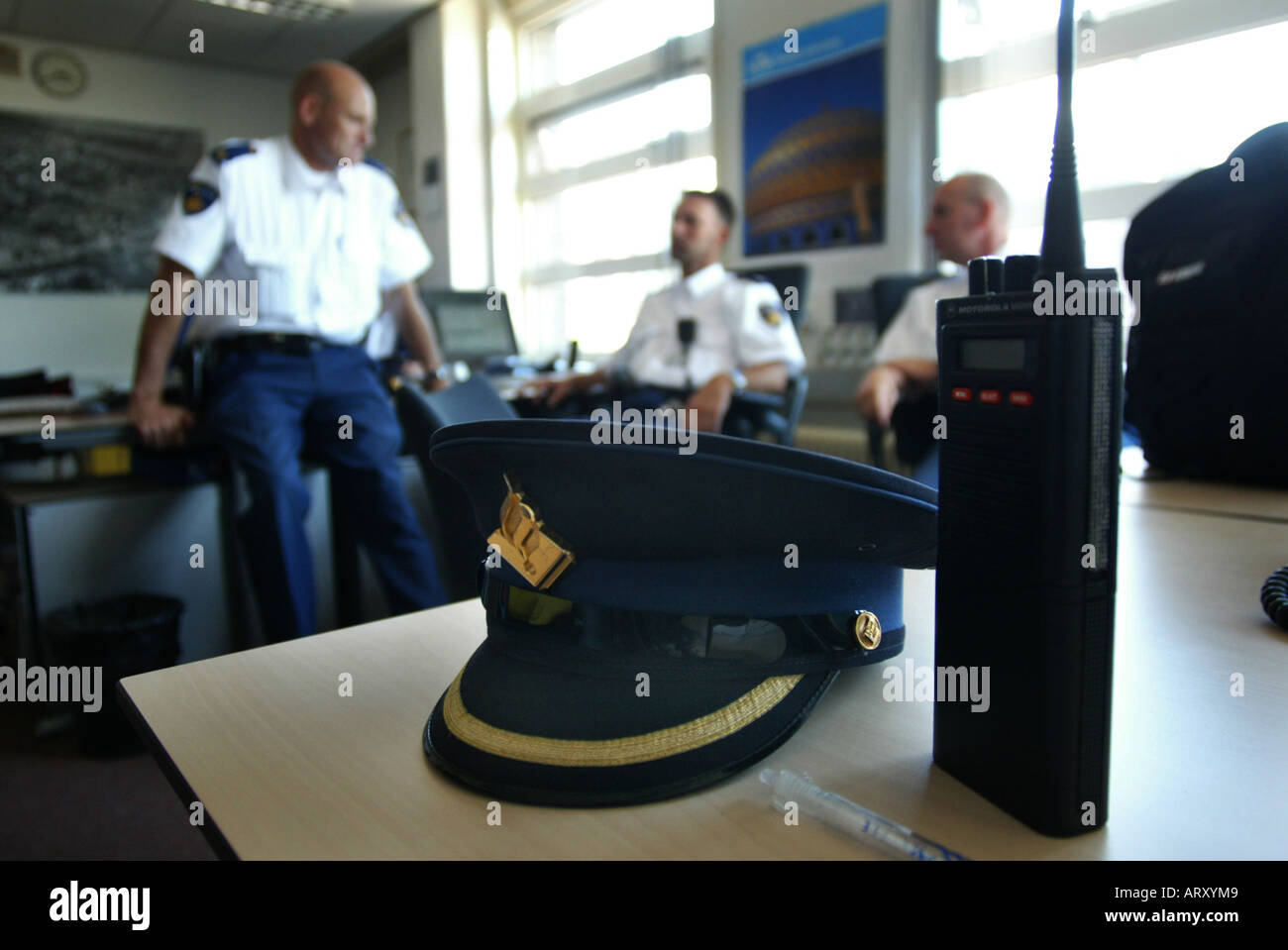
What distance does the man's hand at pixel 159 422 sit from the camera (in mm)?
2016

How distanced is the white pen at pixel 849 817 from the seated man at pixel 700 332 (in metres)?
2.31

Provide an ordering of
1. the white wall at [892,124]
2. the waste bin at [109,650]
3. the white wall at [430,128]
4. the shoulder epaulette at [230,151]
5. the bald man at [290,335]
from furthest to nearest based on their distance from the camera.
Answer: the white wall at [430,128], the white wall at [892,124], the shoulder epaulette at [230,151], the bald man at [290,335], the waste bin at [109,650]

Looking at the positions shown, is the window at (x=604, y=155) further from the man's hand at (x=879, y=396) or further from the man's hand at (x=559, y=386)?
the man's hand at (x=879, y=396)

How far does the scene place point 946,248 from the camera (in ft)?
8.14

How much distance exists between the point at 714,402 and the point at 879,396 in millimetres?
682

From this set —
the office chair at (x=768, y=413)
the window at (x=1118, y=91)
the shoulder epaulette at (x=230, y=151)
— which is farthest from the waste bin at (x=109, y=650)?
the window at (x=1118, y=91)

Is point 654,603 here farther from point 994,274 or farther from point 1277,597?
point 1277,597

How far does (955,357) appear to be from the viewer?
1.22ft

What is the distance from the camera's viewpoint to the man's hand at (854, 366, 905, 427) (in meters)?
1.73

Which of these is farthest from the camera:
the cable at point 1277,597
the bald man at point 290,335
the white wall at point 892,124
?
the white wall at point 892,124

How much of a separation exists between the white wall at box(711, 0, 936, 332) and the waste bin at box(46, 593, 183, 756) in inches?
92.9

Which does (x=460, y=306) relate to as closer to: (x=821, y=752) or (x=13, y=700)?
(x=13, y=700)

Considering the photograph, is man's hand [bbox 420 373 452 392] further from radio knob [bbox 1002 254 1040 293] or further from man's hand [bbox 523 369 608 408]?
radio knob [bbox 1002 254 1040 293]

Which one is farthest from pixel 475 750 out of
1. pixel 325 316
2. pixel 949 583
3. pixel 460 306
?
pixel 460 306
